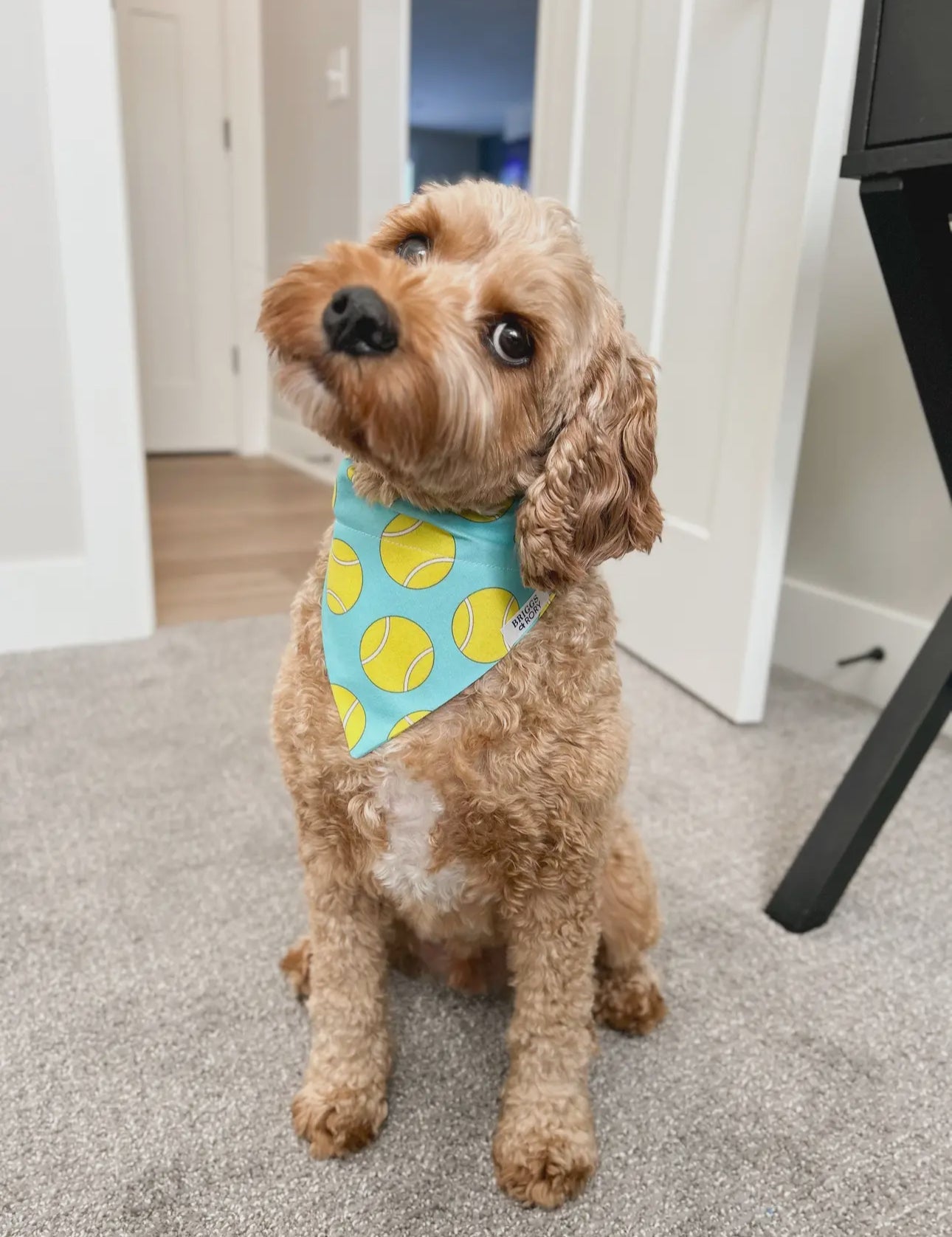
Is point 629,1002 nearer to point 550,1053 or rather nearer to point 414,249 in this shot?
point 550,1053

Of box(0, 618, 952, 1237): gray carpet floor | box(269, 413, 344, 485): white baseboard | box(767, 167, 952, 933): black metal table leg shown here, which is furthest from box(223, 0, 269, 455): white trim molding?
box(767, 167, 952, 933): black metal table leg

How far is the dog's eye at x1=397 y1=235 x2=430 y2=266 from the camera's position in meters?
0.73

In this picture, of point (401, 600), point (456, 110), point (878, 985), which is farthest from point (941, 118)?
point (456, 110)

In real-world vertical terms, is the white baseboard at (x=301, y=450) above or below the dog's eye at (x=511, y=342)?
below

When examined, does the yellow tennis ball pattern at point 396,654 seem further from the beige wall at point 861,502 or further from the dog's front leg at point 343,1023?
the beige wall at point 861,502

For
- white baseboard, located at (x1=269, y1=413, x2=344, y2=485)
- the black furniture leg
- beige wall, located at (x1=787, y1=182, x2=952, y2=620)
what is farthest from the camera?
white baseboard, located at (x1=269, y1=413, x2=344, y2=485)

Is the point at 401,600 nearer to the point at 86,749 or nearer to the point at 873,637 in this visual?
the point at 86,749

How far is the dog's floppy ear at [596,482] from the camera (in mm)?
709

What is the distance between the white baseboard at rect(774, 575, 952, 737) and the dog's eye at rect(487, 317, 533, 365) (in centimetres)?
143

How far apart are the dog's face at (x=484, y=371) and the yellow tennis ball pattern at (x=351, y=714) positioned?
0.17m

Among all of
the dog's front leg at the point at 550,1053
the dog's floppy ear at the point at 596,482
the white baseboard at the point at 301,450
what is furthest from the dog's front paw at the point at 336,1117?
the white baseboard at the point at 301,450

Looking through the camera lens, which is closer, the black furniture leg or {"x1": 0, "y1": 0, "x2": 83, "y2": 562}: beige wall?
the black furniture leg

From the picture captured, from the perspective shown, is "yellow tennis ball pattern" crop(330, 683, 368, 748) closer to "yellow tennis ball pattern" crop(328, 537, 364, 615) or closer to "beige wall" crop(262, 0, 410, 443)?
"yellow tennis ball pattern" crop(328, 537, 364, 615)

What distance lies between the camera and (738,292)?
65.4 inches
